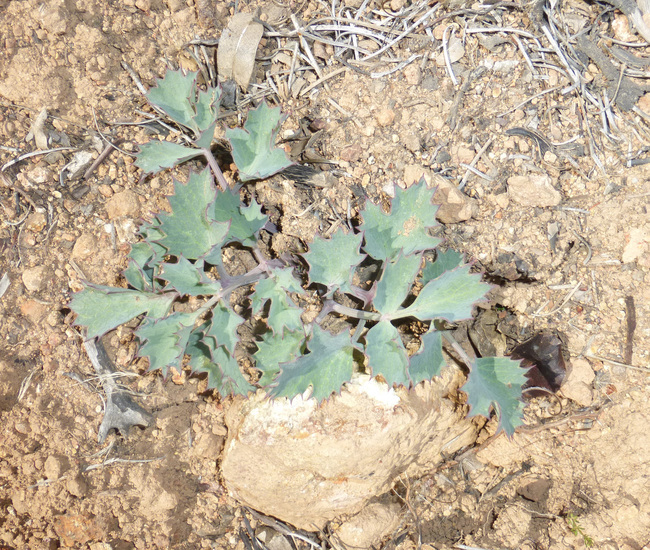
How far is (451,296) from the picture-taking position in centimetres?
212

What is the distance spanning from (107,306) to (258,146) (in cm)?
98

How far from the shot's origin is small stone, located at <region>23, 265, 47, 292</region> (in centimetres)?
239

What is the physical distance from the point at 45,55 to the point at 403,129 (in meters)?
1.74

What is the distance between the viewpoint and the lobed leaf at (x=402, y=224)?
2221mm

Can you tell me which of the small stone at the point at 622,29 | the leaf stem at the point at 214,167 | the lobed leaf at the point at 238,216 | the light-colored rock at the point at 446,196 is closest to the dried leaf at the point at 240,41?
the leaf stem at the point at 214,167

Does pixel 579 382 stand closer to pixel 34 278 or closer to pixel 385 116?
pixel 385 116

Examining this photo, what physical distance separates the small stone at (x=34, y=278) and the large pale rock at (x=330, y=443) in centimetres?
112

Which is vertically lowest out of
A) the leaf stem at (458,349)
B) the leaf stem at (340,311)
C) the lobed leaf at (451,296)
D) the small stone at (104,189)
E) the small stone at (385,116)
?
the leaf stem at (458,349)

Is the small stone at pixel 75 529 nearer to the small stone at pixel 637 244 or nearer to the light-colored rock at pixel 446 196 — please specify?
the light-colored rock at pixel 446 196

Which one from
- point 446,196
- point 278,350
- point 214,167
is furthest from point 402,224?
point 214,167

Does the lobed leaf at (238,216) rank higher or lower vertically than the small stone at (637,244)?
higher

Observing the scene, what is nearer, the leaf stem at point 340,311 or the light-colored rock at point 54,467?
the leaf stem at point 340,311

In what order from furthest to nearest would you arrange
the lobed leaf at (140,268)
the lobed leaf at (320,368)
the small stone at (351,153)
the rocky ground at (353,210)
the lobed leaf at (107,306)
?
the small stone at (351,153) → the rocky ground at (353,210) → the lobed leaf at (140,268) → the lobed leaf at (107,306) → the lobed leaf at (320,368)

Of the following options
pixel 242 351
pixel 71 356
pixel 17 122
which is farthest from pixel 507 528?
pixel 17 122
